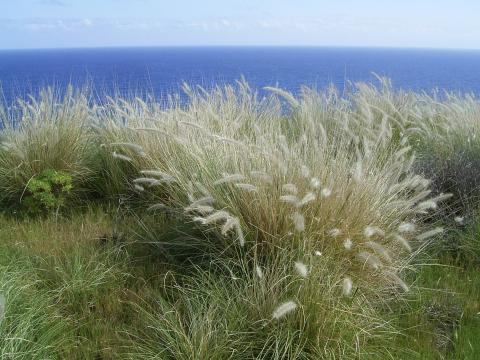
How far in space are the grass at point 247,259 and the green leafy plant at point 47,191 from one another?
0.03 meters

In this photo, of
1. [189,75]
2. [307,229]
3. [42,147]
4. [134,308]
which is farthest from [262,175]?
[189,75]

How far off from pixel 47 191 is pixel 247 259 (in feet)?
7.19

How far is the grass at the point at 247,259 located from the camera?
8.89 feet

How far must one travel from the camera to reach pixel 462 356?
9.32ft

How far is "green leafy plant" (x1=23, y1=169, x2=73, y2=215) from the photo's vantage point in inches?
185

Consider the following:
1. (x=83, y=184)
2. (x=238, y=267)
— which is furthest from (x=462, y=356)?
(x=83, y=184)

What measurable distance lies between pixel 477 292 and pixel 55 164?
385 centimetres

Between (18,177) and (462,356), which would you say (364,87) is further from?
(462,356)

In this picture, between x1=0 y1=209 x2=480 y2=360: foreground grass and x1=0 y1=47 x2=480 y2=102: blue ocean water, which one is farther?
x1=0 y1=47 x2=480 y2=102: blue ocean water

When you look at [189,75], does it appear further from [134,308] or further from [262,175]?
[134,308]

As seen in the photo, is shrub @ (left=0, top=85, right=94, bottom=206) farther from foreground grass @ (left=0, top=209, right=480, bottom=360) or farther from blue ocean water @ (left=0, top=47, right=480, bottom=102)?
foreground grass @ (left=0, top=209, right=480, bottom=360)

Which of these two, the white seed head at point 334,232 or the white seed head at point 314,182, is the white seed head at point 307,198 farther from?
the white seed head at point 334,232

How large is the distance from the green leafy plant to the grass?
29 mm

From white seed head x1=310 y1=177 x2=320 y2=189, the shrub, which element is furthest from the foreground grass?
the shrub
